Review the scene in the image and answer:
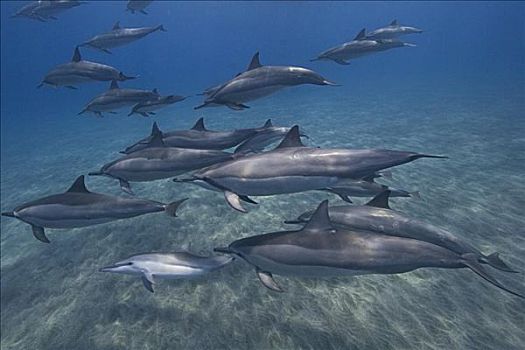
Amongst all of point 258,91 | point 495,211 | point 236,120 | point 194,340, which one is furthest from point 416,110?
point 194,340

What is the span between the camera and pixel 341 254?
3867 millimetres

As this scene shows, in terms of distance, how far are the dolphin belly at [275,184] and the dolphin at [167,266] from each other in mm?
1089

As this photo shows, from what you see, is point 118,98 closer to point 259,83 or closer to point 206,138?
point 206,138

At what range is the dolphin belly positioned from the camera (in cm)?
430

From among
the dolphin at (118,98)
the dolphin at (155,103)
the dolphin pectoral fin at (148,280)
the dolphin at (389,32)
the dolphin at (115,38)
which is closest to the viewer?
the dolphin pectoral fin at (148,280)

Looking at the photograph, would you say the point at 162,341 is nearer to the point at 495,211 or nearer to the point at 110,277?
the point at 110,277

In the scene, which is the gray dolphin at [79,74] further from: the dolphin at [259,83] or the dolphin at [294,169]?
the dolphin at [294,169]

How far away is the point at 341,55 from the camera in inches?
327

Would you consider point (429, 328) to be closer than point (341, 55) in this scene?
Yes

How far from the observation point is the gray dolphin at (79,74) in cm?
764

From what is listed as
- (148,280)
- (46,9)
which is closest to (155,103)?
(148,280)

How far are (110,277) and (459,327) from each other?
6272 millimetres

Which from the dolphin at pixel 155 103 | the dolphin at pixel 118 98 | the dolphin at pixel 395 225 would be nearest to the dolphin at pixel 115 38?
the dolphin at pixel 118 98

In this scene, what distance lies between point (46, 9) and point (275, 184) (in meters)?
9.78
